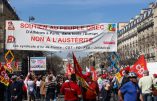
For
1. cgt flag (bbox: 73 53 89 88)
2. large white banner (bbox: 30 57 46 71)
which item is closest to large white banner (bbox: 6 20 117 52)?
cgt flag (bbox: 73 53 89 88)

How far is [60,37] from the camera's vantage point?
1532 centimetres

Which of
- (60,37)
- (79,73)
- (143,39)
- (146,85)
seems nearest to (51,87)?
Answer: (146,85)

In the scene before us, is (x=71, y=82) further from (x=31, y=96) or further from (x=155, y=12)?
(x=155, y=12)

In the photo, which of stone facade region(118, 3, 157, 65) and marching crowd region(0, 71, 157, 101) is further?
stone facade region(118, 3, 157, 65)

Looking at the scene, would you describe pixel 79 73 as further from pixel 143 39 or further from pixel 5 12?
pixel 143 39

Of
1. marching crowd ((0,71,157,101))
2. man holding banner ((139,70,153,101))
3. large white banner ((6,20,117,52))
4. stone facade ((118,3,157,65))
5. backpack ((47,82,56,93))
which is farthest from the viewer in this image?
stone facade ((118,3,157,65))

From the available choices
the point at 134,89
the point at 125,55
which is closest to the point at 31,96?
the point at 134,89

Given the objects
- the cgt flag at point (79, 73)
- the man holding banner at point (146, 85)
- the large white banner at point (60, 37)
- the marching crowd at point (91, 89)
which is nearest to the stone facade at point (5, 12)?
the marching crowd at point (91, 89)

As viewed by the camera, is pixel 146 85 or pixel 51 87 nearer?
pixel 146 85

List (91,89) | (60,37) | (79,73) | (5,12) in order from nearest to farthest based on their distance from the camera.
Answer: (79,73)
(60,37)
(91,89)
(5,12)

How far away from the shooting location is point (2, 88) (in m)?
21.0

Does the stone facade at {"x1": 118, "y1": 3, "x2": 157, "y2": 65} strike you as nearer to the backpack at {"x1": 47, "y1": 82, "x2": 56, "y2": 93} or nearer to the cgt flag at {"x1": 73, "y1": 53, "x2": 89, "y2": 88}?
the backpack at {"x1": 47, "y1": 82, "x2": 56, "y2": 93}

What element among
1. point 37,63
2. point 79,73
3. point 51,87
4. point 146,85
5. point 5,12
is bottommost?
point 51,87

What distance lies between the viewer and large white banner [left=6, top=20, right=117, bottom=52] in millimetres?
15117
